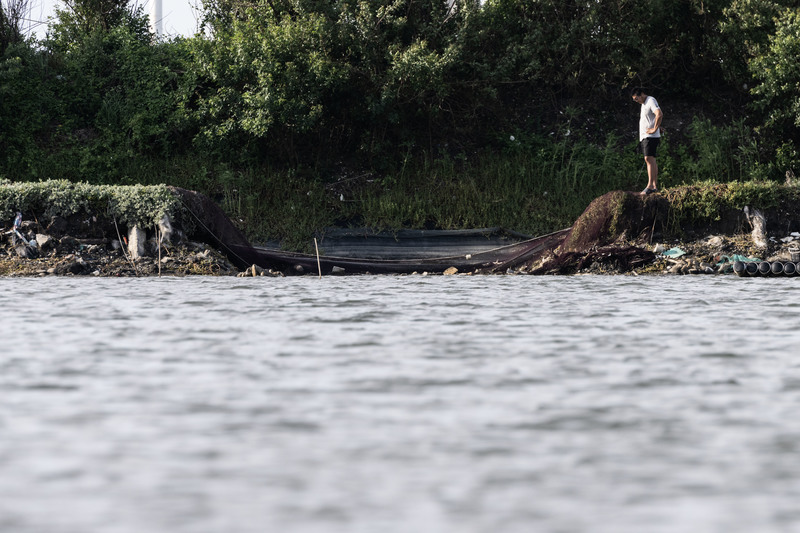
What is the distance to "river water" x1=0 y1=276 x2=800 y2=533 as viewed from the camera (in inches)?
117

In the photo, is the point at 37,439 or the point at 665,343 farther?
the point at 665,343

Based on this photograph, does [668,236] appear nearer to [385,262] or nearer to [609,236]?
[609,236]

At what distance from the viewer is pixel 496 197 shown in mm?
17391

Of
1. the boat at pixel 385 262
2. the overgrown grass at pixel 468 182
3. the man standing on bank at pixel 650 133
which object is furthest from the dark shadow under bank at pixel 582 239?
the overgrown grass at pixel 468 182

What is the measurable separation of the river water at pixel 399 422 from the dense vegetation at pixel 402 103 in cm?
963

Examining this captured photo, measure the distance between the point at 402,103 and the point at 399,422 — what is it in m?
15.0

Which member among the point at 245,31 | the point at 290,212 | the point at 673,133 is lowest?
the point at 290,212

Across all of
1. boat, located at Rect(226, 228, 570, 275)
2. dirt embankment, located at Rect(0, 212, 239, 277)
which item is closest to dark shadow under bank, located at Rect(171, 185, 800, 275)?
boat, located at Rect(226, 228, 570, 275)

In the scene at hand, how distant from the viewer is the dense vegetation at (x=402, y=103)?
17531mm

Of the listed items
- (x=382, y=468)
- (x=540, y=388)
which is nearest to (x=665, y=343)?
(x=540, y=388)

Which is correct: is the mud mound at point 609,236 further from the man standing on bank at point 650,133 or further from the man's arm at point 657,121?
the man's arm at point 657,121

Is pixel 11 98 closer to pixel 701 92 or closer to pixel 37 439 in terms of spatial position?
pixel 701 92

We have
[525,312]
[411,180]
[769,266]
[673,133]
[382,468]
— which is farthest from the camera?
[673,133]

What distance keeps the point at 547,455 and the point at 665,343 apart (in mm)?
3263
